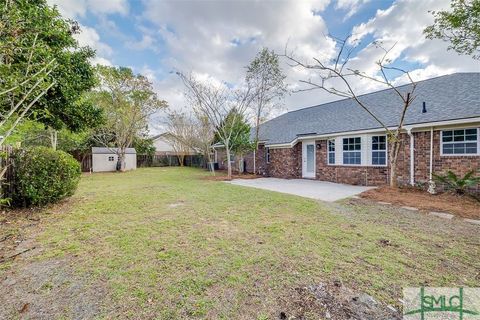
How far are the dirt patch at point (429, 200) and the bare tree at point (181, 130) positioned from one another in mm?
21550

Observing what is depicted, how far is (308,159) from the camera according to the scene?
14008mm

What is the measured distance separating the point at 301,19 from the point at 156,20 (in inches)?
260

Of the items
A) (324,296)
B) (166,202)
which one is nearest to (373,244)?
(324,296)

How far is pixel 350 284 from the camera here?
105 inches

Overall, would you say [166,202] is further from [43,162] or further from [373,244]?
[373,244]

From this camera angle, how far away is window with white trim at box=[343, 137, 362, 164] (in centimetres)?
1112

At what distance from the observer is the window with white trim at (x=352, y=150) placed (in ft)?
36.5

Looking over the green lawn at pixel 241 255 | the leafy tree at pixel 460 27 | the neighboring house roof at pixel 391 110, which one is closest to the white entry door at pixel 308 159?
the neighboring house roof at pixel 391 110

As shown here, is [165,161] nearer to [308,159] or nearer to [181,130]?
[181,130]

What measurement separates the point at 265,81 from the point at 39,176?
13.5 metres

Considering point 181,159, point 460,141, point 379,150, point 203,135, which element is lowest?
point 181,159

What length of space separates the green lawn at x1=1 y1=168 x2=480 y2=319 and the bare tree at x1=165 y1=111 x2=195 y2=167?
2145 centimetres

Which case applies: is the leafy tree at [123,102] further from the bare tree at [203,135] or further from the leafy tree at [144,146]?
the leafy tree at [144,146]

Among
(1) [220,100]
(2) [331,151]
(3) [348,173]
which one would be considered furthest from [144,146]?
(3) [348,173]
